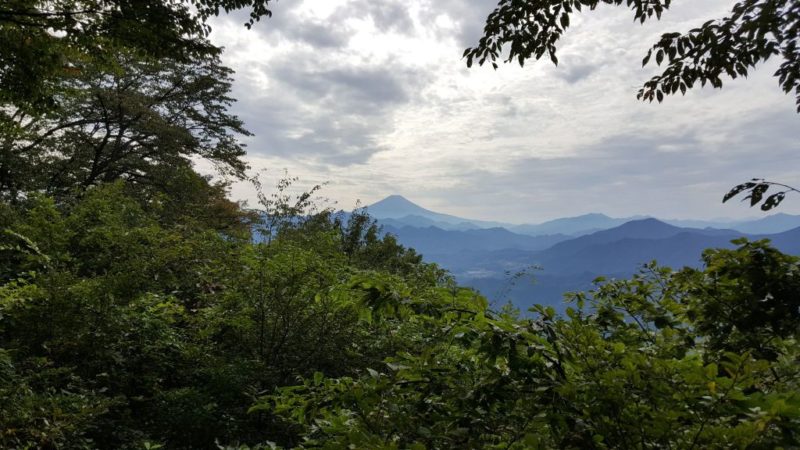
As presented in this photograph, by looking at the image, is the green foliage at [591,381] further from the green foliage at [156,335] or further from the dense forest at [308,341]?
the green foliage at [156,335]

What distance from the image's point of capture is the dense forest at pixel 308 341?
1.57 meters

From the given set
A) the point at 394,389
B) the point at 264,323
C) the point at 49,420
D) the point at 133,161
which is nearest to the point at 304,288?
the point at 264,323

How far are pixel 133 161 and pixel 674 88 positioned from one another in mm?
20836

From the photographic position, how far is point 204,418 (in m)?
5.19

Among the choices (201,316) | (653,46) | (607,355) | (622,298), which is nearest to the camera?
(607,355)

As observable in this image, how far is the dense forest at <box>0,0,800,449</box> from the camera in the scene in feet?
5.15

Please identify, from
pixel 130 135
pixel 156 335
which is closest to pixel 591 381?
pixel 156 335

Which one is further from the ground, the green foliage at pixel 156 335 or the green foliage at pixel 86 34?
the green foliage at pixel 86 34

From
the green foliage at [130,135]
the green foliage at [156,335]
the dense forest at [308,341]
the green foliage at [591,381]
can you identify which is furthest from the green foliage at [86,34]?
the green foliage at [130,135]

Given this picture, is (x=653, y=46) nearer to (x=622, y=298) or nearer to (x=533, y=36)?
(x=533, y=36)

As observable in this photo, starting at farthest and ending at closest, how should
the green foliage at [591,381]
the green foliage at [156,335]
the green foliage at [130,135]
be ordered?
the green foliage at [130,135] < the green foliage at [156,335] < the green foliage at [591,381]

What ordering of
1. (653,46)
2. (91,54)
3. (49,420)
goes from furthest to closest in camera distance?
(91,54) < (49,420) < (653,46)

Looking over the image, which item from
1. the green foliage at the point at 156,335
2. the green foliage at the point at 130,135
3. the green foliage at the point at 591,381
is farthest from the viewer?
the green foliage at the point at 130,135

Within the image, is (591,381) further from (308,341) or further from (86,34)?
(86,34)
